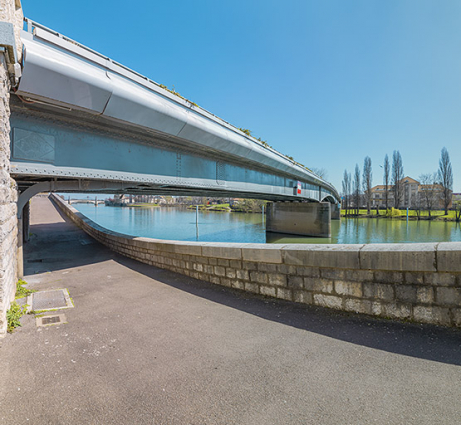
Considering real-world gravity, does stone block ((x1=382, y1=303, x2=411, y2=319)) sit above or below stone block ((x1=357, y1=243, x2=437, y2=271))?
below

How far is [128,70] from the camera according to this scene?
6.01 meters

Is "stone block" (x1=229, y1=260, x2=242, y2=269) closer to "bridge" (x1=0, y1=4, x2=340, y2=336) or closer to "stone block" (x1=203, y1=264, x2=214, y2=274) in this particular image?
"stone block" (x1=203, y1=264, x2=214, y2=274)

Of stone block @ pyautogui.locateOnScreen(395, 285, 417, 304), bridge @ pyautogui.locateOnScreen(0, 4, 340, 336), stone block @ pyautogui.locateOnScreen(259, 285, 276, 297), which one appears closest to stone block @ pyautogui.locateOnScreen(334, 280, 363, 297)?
stone block @ pyautogui.locateOnScreen(395, 285, 417, 304)

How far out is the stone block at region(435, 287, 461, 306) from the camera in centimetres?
318

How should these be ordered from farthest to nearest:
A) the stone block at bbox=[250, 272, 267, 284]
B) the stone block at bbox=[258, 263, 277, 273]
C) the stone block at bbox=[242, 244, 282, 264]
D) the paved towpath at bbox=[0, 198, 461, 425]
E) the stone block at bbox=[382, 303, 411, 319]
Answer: the stone block at bbox=[250, 272, 267, 284] → the stone block at bbox=[258, 263, 277, 273] → the stone block at bbox=[242, 244, 282, 264] → the stone block at bbox=[382, 303, 411, 319] → the paved towpath at bbox=[0, 198, 461, 425]

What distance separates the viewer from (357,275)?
12.3ft

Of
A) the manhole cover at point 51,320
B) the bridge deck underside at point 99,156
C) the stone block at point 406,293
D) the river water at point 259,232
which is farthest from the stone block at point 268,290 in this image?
the river water at point 259,232

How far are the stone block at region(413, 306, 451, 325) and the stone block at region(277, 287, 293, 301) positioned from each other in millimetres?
1778

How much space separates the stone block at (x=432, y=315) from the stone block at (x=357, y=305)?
22.2 inches

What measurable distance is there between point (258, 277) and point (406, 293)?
2.35 meters

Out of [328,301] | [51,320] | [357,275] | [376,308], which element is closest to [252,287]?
[328,301]

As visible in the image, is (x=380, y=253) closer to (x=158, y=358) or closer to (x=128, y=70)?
(x=158, y=358)

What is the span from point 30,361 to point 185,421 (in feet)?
6.81

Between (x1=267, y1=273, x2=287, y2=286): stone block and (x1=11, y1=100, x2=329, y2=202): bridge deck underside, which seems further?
(x1=11, y1=100, x2=329, y2=202): bridge deck underside
